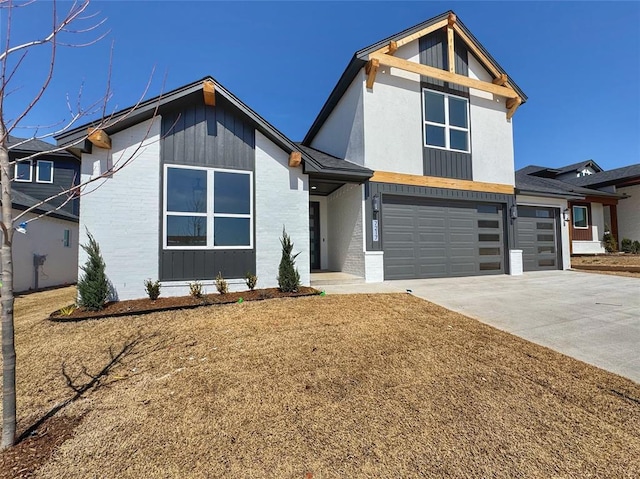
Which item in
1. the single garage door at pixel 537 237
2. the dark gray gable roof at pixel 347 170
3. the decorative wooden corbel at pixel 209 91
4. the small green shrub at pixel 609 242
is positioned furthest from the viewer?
the small green shrub at pixel 609 242

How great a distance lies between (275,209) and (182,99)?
336 cm

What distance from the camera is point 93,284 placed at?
5.43 metres

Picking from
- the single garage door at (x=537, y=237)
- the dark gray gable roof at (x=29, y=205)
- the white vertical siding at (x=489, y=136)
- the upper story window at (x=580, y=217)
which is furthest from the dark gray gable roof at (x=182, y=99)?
the upper story window at (x=580, y=217)

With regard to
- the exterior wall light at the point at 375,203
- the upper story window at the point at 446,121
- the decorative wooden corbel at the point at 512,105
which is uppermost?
the decorative wooden corbel at the point at 512,105

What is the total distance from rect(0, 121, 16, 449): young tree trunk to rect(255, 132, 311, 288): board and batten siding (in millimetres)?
5158

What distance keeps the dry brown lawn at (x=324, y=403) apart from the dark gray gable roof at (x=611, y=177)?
19180mm

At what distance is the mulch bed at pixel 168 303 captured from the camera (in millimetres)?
5148

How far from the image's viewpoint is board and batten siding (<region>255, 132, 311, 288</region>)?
286 inches

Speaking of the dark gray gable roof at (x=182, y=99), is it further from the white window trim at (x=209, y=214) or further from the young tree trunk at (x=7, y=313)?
the young tree trunk at (x=7, y=313)

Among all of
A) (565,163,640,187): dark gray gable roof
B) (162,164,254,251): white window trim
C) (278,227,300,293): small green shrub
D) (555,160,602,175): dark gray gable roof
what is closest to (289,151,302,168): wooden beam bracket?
(162,164,254,251): white window trim

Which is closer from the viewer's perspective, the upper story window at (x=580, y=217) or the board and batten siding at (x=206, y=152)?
the board and batten siding at (x=206, y=152)

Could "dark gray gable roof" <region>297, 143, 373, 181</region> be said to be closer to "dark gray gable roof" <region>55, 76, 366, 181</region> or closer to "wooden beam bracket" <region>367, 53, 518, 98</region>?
"dark gray gable roof" <region>55, 76, 366, 181</region>

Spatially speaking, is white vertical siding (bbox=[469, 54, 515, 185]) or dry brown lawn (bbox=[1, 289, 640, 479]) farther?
white vertical siding (bbox=[469, 54, 515, 185])

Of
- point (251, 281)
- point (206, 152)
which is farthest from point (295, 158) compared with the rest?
point (251, 281)
